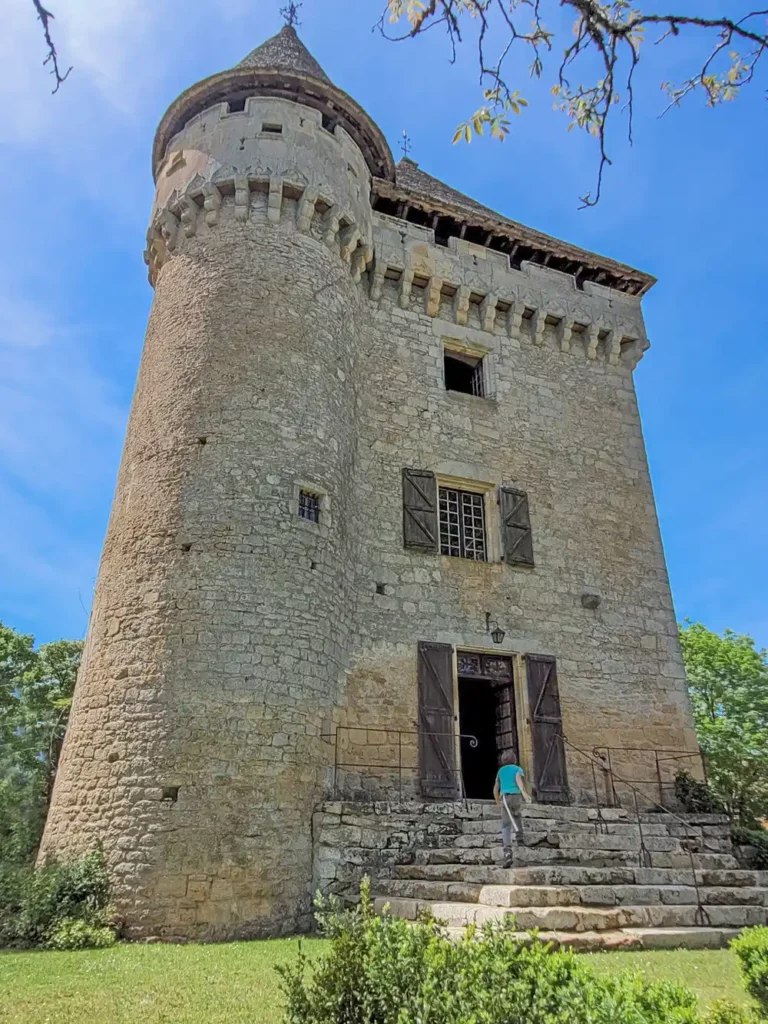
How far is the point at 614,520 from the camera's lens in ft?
50.7

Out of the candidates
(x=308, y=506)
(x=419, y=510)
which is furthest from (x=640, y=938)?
(x=419, y=510)

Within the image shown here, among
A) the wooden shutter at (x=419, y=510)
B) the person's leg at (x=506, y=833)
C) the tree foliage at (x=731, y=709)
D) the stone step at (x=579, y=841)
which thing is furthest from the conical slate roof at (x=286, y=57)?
the tree foliage at (x=731, y=709)

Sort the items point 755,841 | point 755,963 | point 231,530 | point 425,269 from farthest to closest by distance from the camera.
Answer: point 425,269 < point 755,841 < point 231,530 < point 755,963

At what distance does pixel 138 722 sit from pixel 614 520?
10330 mm

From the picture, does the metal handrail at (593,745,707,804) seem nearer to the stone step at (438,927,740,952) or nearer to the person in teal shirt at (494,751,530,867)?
the person in teal shirt at (494,751,530,867)

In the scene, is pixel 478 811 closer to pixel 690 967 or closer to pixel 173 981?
pixel 690 967

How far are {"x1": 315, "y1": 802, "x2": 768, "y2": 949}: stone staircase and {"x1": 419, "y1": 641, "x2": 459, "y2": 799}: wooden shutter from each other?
2.60 feet

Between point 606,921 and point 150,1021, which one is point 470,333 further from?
point 150,1021

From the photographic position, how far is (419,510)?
13.4m

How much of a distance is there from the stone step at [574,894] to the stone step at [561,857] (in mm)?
572

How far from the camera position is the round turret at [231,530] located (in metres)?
8.83

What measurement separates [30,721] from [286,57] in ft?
54.0

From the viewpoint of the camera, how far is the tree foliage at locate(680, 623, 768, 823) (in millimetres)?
20516

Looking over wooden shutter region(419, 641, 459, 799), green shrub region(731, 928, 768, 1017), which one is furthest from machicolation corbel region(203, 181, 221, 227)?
green shrub region(731, 928, 768, 1017)
